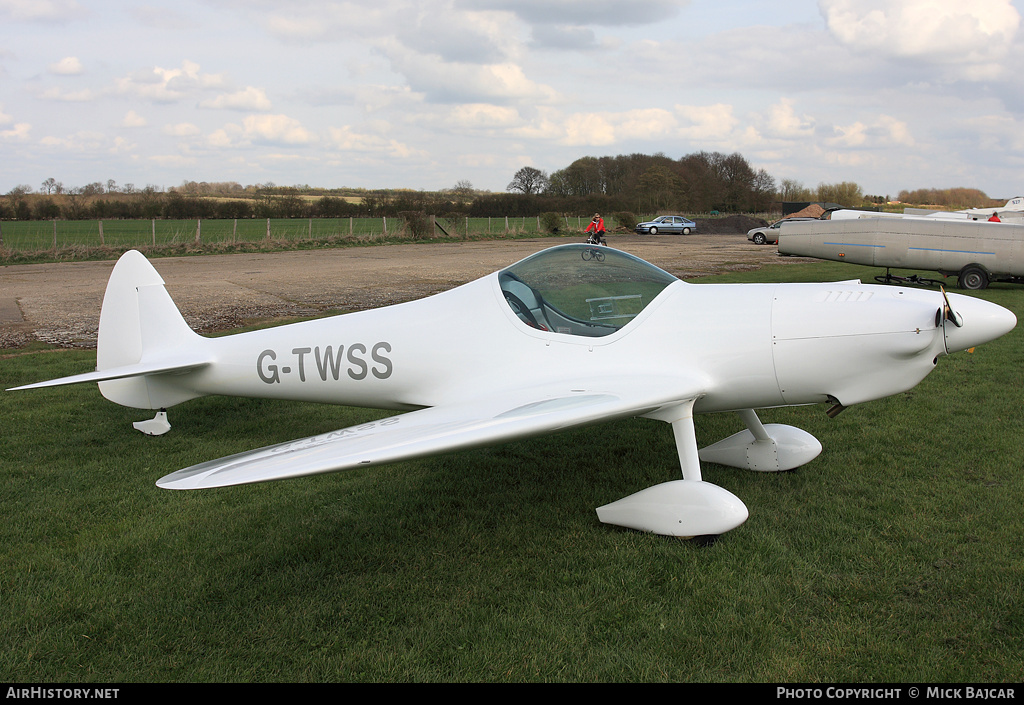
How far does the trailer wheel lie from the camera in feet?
47.3

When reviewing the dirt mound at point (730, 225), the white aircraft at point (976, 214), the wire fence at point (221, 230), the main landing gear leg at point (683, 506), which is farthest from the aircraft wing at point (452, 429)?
the dirt mound at point (730, 225)

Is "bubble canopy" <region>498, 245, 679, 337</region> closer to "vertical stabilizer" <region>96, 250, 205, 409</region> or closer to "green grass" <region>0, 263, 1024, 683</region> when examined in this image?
"green grass" <region>0, 263, 1024, 683</region>

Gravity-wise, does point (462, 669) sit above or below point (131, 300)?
below

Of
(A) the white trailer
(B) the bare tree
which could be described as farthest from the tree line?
(A) the white trailer

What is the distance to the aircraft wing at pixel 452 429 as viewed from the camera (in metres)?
2.77

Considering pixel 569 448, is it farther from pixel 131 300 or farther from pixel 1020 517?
pixel 131 300

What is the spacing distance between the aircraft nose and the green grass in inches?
42.5

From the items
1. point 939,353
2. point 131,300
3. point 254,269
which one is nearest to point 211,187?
point 254,269

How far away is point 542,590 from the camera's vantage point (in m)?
3.33

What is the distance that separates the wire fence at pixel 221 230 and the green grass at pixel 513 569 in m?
26.7

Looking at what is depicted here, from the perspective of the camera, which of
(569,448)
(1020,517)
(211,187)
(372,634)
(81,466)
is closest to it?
(372,634)

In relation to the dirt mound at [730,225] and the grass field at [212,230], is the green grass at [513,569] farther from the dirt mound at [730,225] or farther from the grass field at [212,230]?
the dirt mound at [730,225]

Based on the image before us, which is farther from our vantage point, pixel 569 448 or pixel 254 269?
pixel 254 269

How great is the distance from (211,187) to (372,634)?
7724 centimetres
